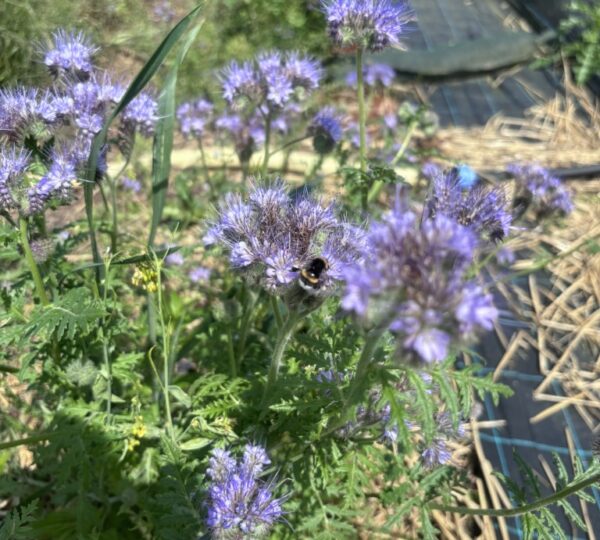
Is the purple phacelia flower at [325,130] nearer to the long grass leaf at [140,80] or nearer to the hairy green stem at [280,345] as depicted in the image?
the long grass leaf at [140,80]

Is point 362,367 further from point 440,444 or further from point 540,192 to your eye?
point 540,192

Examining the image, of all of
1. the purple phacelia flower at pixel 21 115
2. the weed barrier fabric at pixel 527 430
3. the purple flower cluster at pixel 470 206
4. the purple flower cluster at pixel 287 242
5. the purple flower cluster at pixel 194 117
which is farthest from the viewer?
the purple flower cluster at pixel 194 117

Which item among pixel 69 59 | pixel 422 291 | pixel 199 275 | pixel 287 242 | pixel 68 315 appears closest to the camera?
pixel 422 291

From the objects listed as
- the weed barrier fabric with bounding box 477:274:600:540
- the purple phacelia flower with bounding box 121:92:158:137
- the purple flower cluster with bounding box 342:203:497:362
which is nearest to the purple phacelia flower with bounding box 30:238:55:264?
the purple phacelia flower with bounding box 121:92:158:137

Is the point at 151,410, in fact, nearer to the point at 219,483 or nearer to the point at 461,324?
the point at 219,483

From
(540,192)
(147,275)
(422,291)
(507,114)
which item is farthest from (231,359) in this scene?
(507,114)

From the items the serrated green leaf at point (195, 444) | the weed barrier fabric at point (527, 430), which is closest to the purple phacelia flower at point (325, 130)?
the weed barrier fabric at point (527, 430)
